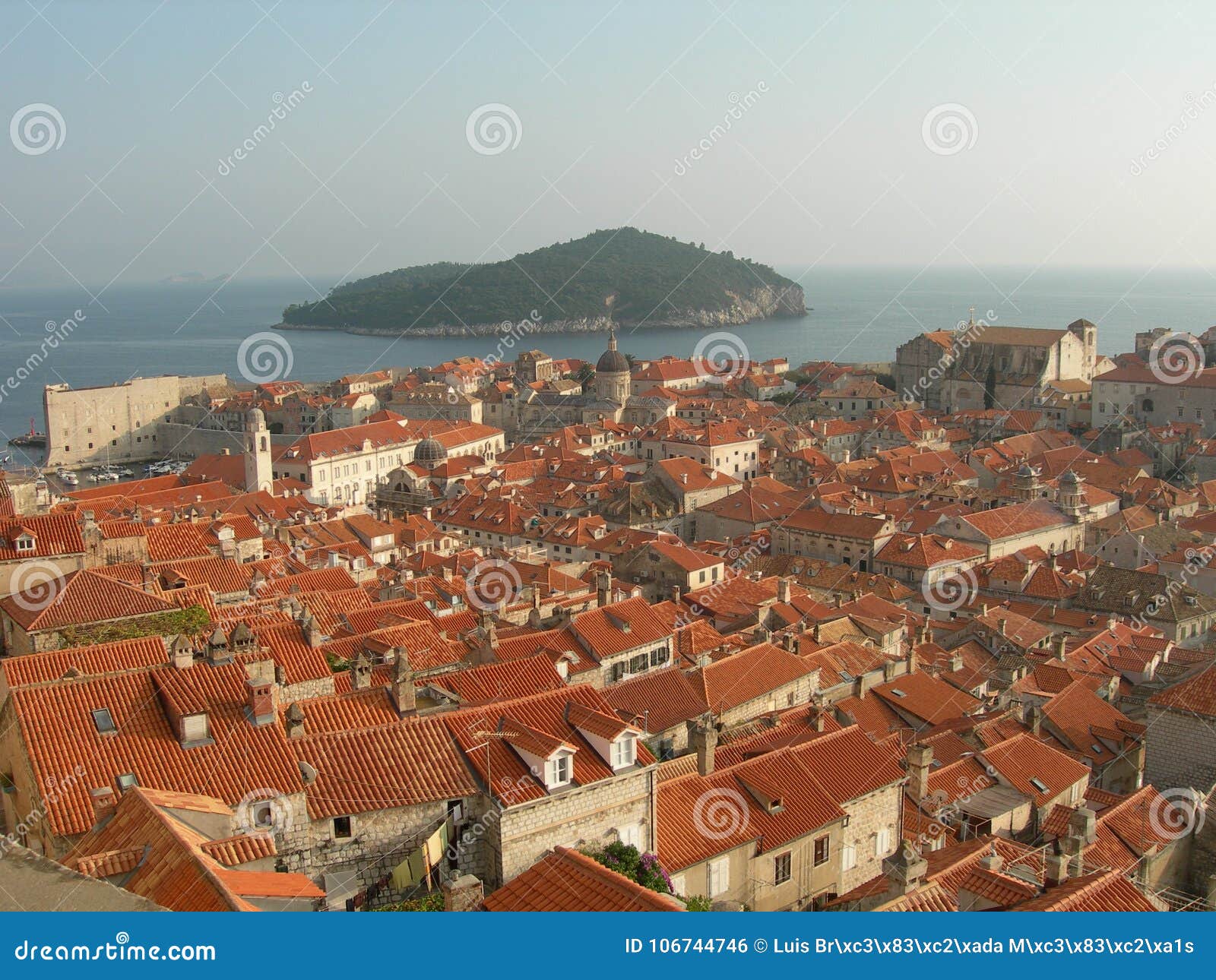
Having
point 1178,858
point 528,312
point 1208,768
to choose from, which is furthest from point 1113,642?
point 528,312

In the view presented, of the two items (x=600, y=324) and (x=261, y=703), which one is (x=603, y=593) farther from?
(x=600, y=324)

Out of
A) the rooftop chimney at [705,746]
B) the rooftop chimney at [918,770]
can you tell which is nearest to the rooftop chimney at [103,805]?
the rooftop chimney at [705,746]

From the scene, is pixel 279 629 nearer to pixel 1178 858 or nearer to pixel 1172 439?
pixel 1178 858

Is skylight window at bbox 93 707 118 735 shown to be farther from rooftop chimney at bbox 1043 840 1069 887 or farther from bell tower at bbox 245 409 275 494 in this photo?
bell tower at bbox 245 409 275 494

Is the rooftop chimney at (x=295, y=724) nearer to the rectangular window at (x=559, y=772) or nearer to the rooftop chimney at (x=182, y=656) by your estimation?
the rooftop chimney at (x=182, y=656)

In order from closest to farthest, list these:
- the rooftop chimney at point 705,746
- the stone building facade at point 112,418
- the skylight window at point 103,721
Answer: the skylight window at point 103,721
the rooftop chimney at point 705,746
the stone building facade at point 112,418
